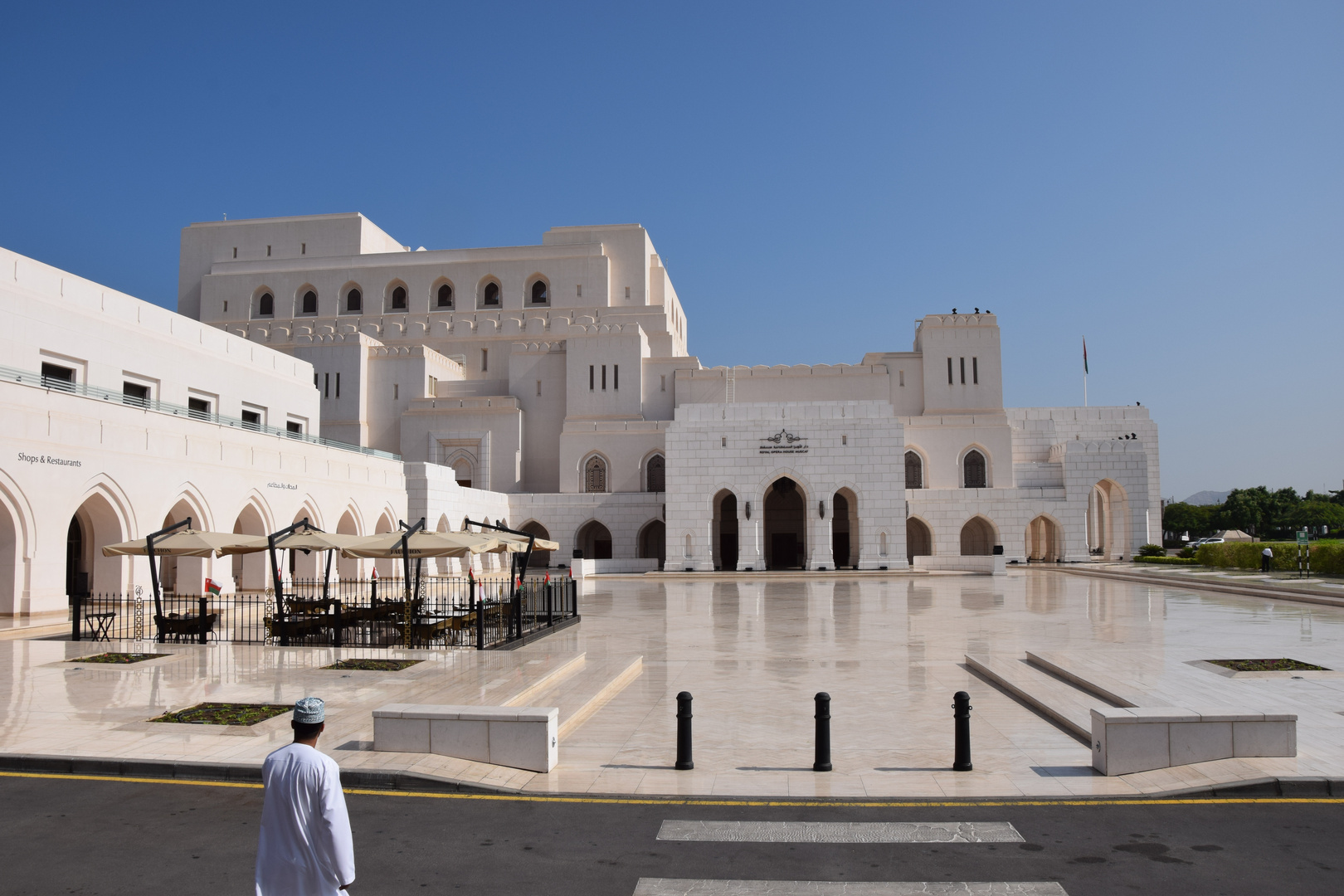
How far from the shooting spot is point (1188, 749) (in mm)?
8086

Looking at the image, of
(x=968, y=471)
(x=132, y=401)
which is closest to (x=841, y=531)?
(x=968, y=471)

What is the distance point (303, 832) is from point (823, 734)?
5424mm

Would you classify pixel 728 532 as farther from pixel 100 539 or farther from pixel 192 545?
pixel 192 545

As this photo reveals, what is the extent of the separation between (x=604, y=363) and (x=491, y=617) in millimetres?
32483

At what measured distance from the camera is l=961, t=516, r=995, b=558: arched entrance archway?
153 feet

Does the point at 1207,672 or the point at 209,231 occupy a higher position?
the point at 209,231

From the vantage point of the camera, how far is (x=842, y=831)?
666 centimetres

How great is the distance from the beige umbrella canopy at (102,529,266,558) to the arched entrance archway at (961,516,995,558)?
117ft

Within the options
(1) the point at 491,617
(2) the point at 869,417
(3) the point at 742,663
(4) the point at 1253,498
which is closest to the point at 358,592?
(1) the point at 491,617

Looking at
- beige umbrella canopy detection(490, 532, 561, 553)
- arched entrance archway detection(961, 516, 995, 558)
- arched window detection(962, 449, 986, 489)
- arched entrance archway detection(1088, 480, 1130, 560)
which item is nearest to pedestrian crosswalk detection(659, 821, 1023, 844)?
beige umbrella canopy detection(490, 532, 561, 553)

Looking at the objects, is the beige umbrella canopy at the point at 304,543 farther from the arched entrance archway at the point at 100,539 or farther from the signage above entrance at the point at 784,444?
the signage above entrance at the point at 784,444

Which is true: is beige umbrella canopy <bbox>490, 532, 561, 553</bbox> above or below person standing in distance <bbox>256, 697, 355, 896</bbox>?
above

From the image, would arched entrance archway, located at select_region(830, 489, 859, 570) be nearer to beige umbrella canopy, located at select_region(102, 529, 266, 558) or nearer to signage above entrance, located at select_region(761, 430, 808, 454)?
signage above entrance, located at select_region(761, 430, 808, 454)

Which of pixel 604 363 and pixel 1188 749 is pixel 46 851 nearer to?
pixel 1188 749
